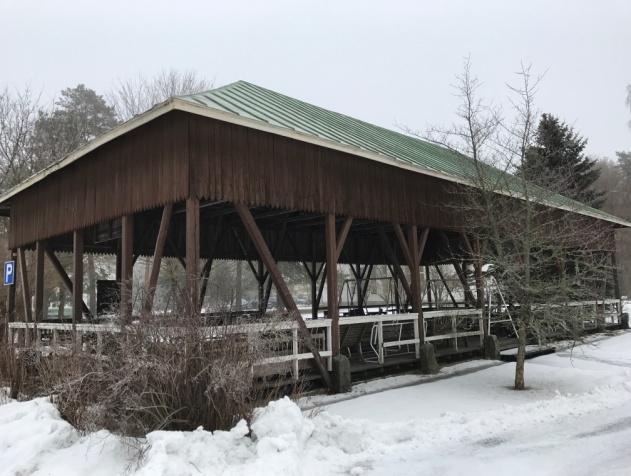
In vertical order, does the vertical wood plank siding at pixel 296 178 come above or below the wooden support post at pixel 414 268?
above

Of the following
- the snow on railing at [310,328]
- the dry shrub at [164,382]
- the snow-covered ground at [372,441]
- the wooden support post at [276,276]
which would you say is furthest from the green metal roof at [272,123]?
the snow-covered ground at [372,441]

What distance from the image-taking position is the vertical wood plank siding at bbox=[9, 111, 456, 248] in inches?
327

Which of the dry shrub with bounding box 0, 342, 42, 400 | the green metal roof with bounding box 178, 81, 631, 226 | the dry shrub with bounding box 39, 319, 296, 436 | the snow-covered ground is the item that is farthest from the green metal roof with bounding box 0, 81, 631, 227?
the snow-covered ground

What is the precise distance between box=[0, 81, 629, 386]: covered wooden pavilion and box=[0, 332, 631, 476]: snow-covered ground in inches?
63.7

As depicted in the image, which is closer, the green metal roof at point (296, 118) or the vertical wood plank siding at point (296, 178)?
the vertical wood plank siding at point (296, 178)

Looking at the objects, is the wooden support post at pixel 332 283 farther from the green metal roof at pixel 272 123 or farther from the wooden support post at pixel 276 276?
the green metal roof at pixel 272 123

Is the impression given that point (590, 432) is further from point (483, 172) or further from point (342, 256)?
point (342, 256)

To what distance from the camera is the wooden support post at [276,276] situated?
873cm

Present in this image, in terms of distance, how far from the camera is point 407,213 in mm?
12125

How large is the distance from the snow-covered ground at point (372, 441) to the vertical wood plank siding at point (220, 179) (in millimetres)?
3649

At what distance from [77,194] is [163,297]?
5.72 meters

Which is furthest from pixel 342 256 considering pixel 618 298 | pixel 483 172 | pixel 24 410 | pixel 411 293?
pixel 24 410

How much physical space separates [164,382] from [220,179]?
3.89 metres

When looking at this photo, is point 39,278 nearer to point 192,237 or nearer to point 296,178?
point 192,237
